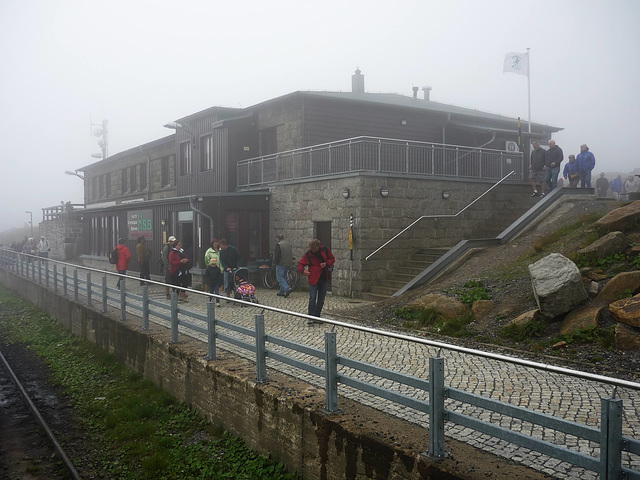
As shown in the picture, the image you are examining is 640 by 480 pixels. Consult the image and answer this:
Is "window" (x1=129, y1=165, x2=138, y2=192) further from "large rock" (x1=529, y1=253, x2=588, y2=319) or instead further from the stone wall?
"large rock" (x1=529, y1=253, x2=588, y2=319)

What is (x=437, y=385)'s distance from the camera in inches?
179

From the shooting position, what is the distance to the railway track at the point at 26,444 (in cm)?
778

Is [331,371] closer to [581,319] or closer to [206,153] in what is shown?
[581,319]

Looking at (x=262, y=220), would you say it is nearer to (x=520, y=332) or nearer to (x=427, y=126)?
(x=427, y=126)

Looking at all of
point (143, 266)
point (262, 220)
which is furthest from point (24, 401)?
point (262, 220)

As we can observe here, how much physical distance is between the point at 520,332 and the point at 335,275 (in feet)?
26.2

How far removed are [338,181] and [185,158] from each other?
12472 mm

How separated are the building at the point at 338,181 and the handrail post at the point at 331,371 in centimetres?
1034

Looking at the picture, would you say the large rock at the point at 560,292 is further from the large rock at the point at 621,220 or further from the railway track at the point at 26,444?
the railway track at the point at 26,444

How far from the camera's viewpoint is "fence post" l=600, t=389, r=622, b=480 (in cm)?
340

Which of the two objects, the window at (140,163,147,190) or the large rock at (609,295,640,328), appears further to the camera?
the window at (140,163,147,190)

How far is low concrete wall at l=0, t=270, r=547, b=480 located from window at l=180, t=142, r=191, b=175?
672 inches

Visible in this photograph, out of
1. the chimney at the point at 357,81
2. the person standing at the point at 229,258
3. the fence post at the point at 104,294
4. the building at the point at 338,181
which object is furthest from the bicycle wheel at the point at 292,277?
the chimney at the point at 357,81

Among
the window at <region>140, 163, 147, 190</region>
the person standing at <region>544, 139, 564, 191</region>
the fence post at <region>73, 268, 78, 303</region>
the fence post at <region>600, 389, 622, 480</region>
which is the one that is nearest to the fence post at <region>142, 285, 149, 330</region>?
the fence post at <region>73, 268, 78, 303</region>
